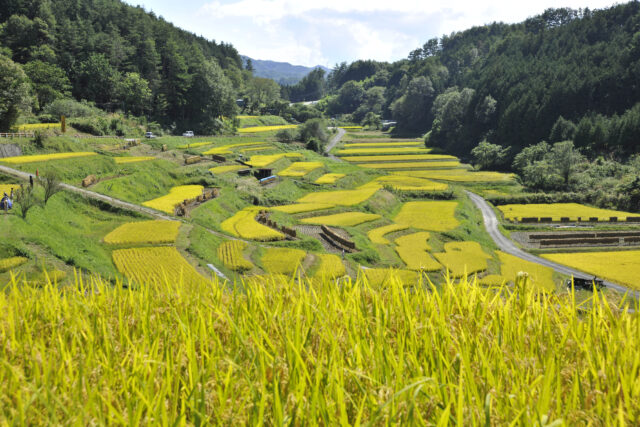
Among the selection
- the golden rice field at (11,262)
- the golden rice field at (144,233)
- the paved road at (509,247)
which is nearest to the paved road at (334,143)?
the paved road at (509,247)

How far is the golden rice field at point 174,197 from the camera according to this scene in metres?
47.3

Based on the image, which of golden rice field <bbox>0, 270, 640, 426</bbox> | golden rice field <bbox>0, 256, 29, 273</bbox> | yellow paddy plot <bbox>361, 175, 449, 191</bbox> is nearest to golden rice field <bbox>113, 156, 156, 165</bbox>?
golden rice field <bbox>0, 256, 29, 273</bbox>

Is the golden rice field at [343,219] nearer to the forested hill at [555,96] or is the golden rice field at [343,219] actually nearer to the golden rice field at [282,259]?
the golden rice field at [282,259]

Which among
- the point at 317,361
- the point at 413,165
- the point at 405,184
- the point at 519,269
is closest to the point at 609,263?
the point at 519,269

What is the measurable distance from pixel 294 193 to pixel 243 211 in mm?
16995

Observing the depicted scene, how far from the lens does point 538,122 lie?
376ft

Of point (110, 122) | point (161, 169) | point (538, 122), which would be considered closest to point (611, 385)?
point (161, 169)

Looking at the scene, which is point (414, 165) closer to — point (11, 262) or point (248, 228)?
point (248, 228)

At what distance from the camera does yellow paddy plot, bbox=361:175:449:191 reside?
7956 cm

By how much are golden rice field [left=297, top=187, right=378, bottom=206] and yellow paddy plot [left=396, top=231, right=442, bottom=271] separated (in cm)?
1471

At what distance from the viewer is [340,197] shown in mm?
67750

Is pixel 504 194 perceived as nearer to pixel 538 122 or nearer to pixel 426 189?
pixel 426 189

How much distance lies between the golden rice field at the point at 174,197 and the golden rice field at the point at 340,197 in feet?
Result: 50.9

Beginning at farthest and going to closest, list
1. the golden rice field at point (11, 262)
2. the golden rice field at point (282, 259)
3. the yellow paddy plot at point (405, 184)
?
the yellow paddy plot at point (405, 184) → the golden rice field at point (282, 259) → the golden rice field at point (11, 262)
